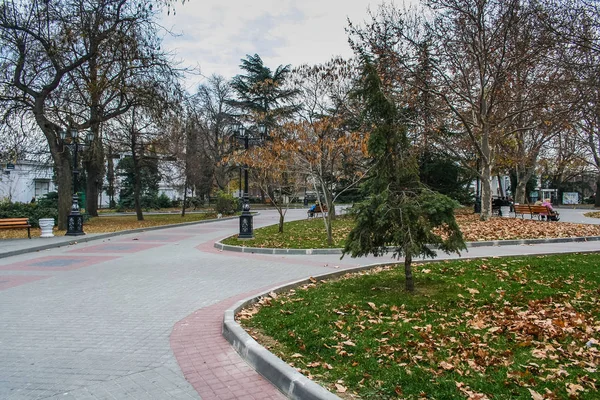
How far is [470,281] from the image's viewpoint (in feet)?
25.4

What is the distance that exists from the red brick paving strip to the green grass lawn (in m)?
0.42

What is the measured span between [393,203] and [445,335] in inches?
91.0

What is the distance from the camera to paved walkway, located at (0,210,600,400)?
158 inches

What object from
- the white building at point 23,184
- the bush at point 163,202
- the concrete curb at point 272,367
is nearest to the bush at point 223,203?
the bush at point 163,202

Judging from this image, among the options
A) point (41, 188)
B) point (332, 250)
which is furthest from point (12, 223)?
point (41, 188)

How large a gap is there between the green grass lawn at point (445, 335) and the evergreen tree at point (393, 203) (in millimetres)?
847

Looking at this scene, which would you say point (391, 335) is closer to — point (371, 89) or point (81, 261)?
point (371, 89)

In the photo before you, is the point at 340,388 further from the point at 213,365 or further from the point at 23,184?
the point at 23,184

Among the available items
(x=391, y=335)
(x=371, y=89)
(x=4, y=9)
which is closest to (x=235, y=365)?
(x=391, y=335)

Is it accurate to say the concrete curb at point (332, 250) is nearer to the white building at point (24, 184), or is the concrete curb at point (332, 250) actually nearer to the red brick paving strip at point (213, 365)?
the red brick paving strip at point (213, 365)

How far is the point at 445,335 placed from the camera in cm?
483

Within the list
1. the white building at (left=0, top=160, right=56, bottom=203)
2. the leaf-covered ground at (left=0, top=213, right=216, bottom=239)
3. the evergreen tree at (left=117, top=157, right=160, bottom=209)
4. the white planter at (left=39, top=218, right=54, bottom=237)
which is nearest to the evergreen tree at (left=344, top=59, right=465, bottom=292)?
the white planter at (left=39, top=218, right=54, bottom=237)

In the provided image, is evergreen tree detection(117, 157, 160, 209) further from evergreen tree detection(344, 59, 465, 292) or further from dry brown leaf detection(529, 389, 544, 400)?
dry brown leaf detection(529, 389, 544, 400)

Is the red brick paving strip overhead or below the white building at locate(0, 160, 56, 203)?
below
